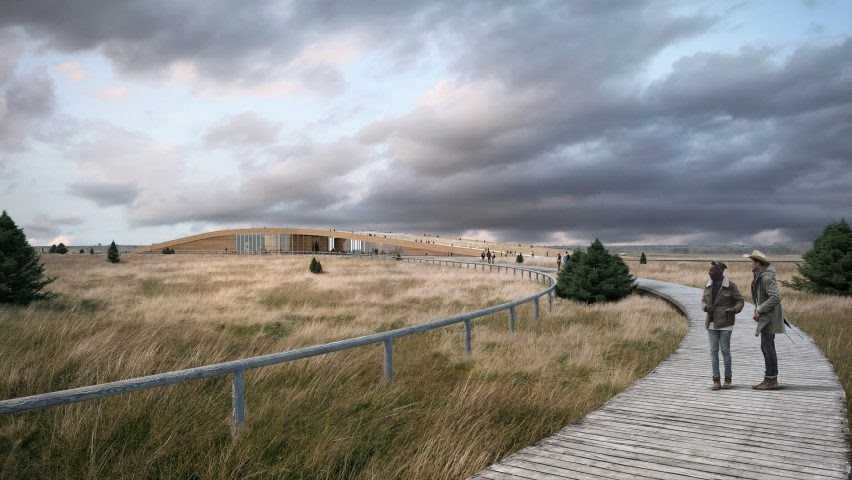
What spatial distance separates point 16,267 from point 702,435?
1922cm

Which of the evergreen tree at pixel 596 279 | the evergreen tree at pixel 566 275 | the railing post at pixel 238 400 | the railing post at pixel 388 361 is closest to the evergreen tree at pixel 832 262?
the evergreen tree at pixel 596 279

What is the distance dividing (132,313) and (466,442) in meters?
13.7

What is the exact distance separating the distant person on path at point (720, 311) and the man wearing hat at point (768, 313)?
0.91ft

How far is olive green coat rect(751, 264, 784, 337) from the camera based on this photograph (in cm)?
682

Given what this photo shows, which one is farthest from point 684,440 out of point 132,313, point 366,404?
point 132,313

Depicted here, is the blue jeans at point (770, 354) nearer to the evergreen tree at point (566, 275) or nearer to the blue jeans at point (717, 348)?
the blue jeans at point (717, 348)

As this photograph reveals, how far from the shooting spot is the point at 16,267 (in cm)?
1628

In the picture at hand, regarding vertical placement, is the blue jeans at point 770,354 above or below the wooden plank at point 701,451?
above

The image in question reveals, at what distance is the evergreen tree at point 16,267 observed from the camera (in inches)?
629

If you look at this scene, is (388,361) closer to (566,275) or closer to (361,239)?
(566,275)

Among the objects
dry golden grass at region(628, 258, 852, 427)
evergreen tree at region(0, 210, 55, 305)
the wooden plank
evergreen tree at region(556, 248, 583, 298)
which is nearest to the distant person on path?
dry golden grass at region(628, 258, 852, 427)

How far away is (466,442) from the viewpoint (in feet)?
16.1

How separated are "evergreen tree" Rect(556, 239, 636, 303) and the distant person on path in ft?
40.2

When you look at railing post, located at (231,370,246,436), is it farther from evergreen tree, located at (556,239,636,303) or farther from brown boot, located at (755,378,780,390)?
evergreen tree, located at (556,239,636,303)
